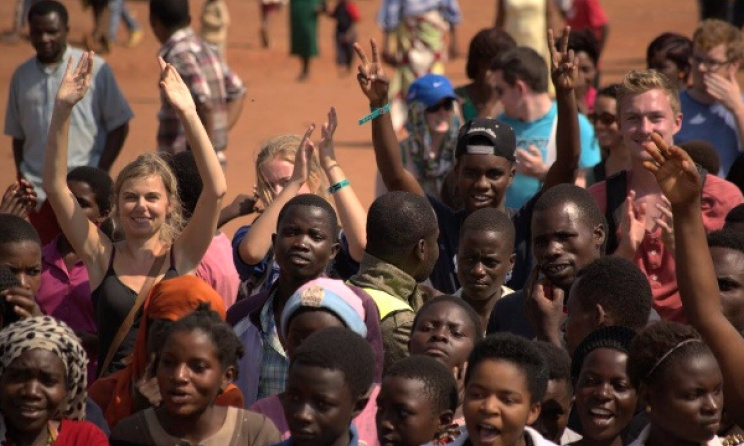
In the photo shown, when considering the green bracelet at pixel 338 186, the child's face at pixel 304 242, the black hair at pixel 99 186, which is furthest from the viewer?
the black hair at pixel 99 186

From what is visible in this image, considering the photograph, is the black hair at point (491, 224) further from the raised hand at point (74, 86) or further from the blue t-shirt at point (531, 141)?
the blue t-shirt at point (531, 141)

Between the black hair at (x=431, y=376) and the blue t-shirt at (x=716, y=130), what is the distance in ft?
14.4

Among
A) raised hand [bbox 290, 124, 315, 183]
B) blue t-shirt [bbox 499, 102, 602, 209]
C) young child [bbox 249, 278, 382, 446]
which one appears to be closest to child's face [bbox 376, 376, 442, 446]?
young child [bbox 249, 278, 382, 446]

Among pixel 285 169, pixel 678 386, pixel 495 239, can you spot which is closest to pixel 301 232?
pixel 495 239

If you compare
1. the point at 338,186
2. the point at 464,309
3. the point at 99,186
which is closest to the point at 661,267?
the point at 464,309

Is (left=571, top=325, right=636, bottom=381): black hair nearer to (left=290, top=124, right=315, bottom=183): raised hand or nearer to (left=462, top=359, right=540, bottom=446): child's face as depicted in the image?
(left=462, top=359, right=540, bottom=446): child's face

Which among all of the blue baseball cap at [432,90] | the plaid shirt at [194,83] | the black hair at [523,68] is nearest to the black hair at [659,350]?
the black hair at [523,68]

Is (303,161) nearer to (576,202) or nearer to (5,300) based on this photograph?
(576,202)

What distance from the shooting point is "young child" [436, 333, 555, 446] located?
489cm

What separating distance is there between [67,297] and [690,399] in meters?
3.34

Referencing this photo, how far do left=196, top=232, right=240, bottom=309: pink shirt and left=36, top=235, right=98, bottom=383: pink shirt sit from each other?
601mm

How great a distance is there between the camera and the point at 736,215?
23.1 ft

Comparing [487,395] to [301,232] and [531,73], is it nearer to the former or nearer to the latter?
[301,232]

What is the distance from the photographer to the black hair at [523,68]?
909 cm
